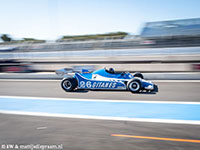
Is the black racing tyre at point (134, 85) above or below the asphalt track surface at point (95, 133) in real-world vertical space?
above

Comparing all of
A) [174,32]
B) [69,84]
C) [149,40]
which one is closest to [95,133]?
[69,84]

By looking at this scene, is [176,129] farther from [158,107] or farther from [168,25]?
[168,25]

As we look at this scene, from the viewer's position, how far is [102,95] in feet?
27.6

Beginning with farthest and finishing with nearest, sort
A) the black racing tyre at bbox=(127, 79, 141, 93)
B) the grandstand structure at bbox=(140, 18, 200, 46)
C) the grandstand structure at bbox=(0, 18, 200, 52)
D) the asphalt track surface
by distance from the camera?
A: the grandstand structure at bbox=(0, 18, 200, 52), the grandstand structure at bbox=(140, 18, 200, 46), the black racing tyre at bbox=(127, 79, 141, 93), the asphalt track surface

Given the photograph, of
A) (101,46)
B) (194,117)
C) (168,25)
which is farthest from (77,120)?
(168,25)

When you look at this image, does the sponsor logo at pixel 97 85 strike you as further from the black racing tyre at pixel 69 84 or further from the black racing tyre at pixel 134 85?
the black racing tyre at pixel 134 85

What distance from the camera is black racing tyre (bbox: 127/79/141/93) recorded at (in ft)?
26.6

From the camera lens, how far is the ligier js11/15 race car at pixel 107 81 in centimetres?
820

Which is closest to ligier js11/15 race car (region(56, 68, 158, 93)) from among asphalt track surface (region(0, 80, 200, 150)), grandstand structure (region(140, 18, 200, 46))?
asphalt track surface (region(0, 80, 200, 150))

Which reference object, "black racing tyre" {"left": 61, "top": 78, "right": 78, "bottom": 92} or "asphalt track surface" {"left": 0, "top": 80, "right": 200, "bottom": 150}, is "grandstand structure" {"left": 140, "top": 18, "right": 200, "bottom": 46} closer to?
"black racing tyre" {"left": 61, "top": 78, "right": 78, "bottom": 92}

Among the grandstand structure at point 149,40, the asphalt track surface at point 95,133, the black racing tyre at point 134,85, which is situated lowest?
the asphalt track surface at point 95,133

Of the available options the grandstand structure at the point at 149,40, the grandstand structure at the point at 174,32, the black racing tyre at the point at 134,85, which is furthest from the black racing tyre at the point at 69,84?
the grandstand structure at the point at 174,32

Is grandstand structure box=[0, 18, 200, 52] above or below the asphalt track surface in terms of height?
above

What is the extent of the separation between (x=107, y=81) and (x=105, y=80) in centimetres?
9
